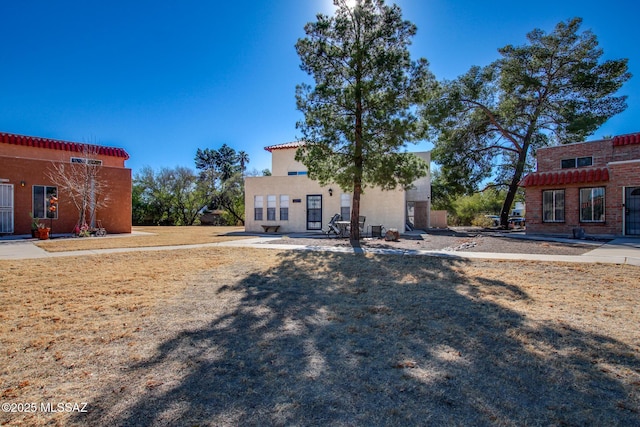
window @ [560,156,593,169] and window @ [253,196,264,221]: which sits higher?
window @ [560,156,593,169]

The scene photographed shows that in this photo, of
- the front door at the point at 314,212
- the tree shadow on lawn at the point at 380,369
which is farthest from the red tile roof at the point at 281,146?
the tree shadow on lawn at the point at 380,369

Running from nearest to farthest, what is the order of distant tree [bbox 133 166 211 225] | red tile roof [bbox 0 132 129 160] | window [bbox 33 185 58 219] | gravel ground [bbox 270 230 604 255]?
gravel ground [bbox 270 230 604 255] < window [bbox 33 185 58 219] < red tile roof [bbox 0 132 129 160] < distant tree [bbox 133 166 211 225]

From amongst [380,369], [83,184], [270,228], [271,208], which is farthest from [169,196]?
[380,369]

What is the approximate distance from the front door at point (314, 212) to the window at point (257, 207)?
3278 millimetres

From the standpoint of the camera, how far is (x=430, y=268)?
742 cm

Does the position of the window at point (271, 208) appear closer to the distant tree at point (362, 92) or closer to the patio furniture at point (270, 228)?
the patio furniture at point (270, 228)

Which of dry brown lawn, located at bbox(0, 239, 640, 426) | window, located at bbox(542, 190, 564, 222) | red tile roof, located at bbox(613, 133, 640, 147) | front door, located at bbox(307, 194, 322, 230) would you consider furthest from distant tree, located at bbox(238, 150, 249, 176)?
dry brown lawn, located at bbox(0, 239, 640, 426)

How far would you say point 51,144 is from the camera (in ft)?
61.3

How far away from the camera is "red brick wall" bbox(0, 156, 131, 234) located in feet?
52.5

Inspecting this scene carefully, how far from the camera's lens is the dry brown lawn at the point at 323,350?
2.25 metres

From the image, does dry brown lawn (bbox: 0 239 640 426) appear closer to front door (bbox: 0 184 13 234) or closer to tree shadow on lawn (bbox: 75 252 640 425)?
tree shadow on lawn (bbox: 75 252 640 425)

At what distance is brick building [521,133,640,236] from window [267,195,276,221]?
14.8 meters

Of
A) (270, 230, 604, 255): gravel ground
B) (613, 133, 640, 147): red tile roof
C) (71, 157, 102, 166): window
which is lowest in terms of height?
(270, 230, 604, 255): gravel ground

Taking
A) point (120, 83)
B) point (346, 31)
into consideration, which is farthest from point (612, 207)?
point (120, 83)
